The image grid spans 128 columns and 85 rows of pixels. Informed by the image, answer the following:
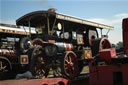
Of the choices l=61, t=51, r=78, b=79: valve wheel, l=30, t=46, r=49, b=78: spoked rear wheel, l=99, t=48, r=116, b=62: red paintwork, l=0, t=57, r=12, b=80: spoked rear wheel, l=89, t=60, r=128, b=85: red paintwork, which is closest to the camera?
l=89, t=60, r=128, b=85: red paintwork

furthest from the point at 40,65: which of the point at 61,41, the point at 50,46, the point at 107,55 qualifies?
the point at 107,55

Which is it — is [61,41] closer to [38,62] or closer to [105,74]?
[38,62]

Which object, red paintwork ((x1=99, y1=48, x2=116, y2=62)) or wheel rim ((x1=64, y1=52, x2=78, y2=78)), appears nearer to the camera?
red paintwork ((x1=99, y1=48, x2=116, y2=62))

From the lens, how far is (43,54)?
22.3 ft

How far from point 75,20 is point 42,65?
227 cm

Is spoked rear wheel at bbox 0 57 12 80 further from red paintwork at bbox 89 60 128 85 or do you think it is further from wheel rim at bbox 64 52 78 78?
red paintwork at bbox 89 60 128 85

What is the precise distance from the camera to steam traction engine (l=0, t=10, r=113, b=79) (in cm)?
649

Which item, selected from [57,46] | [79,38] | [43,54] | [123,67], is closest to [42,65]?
[43,54]

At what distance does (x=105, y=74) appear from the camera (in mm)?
4340

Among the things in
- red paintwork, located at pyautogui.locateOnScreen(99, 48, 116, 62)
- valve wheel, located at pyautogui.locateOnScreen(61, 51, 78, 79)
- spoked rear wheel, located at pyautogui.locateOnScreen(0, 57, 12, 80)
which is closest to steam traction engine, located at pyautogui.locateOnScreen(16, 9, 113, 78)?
valve wheel, located at pyautogui.locateOnScreen(61, 51, 78, 79)

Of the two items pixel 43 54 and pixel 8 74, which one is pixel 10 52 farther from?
pixel 43 54

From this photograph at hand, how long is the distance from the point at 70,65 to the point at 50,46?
101cm

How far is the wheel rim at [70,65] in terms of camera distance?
6655mm

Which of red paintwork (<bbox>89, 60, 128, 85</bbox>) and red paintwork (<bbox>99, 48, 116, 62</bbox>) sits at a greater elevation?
red paintwork (<bbox>99, 48, 116, 62</bbox>)
